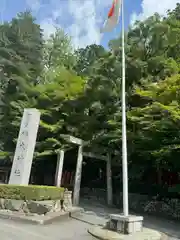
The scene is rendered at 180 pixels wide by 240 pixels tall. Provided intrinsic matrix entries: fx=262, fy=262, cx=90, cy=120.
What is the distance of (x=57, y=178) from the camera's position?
12453mm

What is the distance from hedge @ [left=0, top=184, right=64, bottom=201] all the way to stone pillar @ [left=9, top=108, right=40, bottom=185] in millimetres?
668

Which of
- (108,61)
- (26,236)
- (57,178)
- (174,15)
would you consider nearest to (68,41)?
(174,15)

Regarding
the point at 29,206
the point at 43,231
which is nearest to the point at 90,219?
the point at 29,206

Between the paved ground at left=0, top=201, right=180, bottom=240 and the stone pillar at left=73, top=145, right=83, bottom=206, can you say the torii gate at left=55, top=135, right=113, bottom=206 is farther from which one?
the paved ground at left=0, top=201, right=180, bottom=240

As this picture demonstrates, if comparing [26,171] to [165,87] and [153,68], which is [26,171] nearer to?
[165,87]

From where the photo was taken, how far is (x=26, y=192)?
9.30 metres

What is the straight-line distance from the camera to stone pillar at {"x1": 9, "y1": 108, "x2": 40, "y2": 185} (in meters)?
10.4

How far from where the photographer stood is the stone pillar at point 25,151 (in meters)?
10.4

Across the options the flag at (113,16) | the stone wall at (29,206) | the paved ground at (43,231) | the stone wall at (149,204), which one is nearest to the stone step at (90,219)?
the paved ground at (43,231)

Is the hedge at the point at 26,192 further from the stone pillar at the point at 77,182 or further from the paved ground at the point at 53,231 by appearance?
the stone pillar at the point at 77,182

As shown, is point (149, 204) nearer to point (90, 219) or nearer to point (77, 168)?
point (77, 168)

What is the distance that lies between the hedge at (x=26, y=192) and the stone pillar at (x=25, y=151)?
0.67 meters

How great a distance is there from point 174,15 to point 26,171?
14.3 meters

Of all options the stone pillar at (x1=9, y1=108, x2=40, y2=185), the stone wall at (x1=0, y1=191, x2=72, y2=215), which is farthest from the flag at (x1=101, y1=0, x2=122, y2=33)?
the stone wall at (x1=0, y1=191, x2=72, y2=215)
